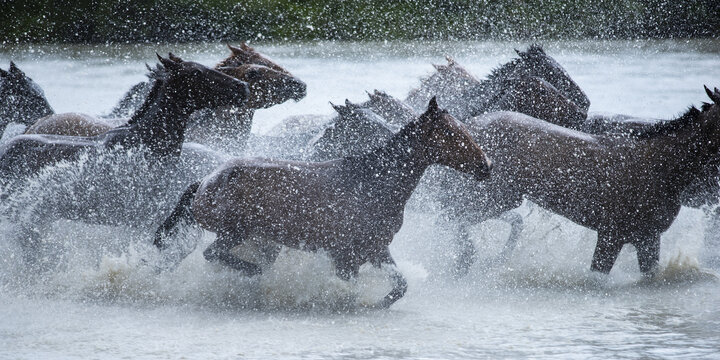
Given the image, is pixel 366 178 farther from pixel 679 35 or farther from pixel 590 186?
pixel 679 35

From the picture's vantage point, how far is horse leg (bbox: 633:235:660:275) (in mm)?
4508

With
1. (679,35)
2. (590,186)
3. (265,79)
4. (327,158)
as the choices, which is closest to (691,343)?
(590,186)

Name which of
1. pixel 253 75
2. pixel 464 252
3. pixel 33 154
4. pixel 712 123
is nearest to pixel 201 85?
pixel 253 75

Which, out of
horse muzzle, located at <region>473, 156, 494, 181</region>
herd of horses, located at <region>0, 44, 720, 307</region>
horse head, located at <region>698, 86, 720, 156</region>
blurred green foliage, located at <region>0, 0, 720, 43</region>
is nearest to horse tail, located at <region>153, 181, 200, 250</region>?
herd of horses, located at <region>0, 44, 720, 307</region>

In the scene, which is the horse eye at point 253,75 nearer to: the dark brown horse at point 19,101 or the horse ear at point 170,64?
the horse ear at point 170,64

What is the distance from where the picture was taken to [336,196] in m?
3.97

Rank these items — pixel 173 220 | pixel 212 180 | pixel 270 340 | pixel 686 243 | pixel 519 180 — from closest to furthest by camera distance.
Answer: pixel 270 340, pixel 212 180, pixel 173 220, pixel 519 180, pixel 686 243

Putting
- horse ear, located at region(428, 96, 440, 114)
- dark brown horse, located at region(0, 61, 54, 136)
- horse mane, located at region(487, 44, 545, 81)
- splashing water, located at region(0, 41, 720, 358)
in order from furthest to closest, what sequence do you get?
dark brown horse, located at region(0, 61, 54, 136), horse mane, located at region(487, 44, 545, 81), horse ear, located at region(428, 96, 440, 114), splashing water, located at region(0, 41, 720, 358)

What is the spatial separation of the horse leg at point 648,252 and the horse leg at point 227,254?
183 centimetres

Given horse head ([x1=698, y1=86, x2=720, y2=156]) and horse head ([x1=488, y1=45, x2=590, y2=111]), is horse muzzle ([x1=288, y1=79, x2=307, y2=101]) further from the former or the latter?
horse head ([x1=698, y1=86, x2=720, y2=156])

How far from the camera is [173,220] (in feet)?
13.9

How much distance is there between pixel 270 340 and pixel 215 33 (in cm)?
1343

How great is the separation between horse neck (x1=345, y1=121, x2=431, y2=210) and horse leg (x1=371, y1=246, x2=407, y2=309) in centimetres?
22

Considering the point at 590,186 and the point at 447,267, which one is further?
the point at 447,267
